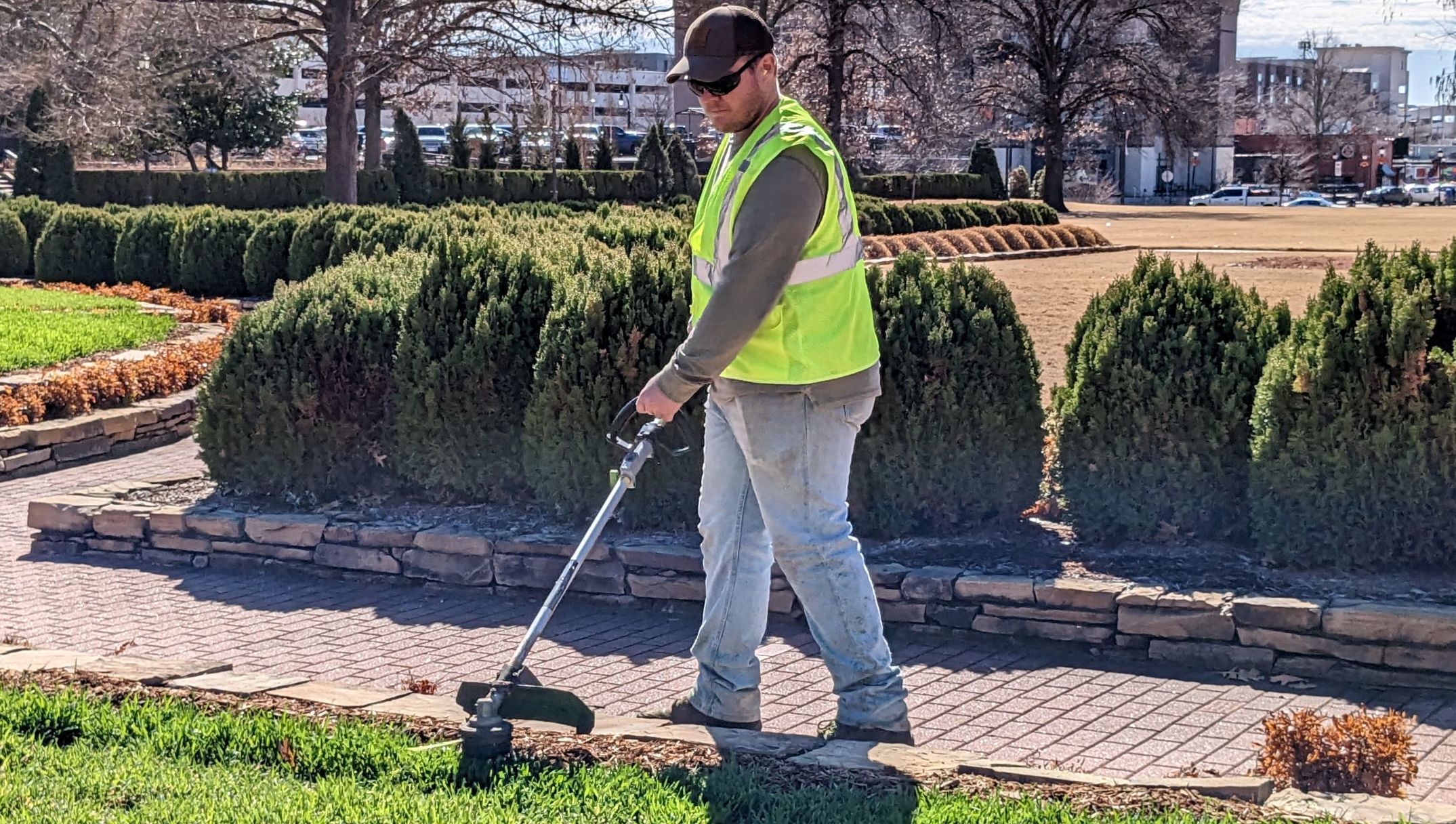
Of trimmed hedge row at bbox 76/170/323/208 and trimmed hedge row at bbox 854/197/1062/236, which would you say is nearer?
trimmed hedge row at bbox 854/197/1062/236

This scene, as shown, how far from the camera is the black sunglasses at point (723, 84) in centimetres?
407

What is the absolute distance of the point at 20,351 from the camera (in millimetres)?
11523

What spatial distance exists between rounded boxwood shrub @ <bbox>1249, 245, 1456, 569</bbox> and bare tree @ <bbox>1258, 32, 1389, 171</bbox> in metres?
90.5

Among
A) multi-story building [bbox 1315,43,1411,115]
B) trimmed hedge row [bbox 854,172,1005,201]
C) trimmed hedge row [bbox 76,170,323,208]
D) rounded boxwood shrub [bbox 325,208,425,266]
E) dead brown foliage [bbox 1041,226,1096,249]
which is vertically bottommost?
rounded boxwood shrub [bbox 325,208,425,266]

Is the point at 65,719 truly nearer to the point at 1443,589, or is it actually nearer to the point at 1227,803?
Answer: the point at 1227,803

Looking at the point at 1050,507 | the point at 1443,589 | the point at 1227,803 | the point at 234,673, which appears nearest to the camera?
the point at 1227,803

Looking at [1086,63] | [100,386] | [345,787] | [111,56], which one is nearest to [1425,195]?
[1086,63]

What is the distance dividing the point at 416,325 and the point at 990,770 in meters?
4.21

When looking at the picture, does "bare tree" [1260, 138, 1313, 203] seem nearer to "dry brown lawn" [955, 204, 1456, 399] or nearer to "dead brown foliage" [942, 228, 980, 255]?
"dry brown lawn" [955, 204, 1456, 399]

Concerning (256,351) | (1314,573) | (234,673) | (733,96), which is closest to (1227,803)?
(733,96)

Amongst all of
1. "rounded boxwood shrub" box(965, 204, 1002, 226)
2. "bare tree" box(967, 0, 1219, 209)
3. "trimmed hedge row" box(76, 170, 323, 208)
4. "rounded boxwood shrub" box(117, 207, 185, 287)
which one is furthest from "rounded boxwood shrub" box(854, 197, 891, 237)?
"bare tree" box(967, 0, 1219, 209)

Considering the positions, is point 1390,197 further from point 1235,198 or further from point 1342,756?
point 1342,756

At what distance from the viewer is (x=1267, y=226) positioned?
137 ft

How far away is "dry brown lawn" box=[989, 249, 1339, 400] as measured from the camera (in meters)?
14.1
